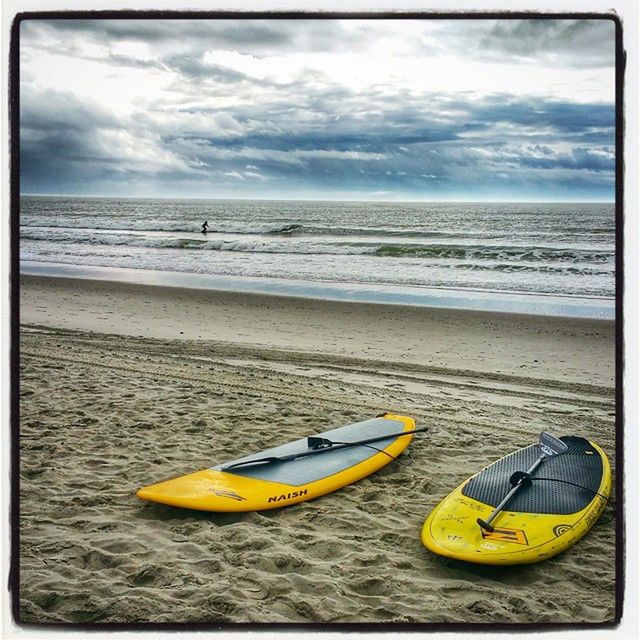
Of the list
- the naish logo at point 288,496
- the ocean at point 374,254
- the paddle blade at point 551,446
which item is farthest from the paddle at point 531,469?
the ocean at point 374,254

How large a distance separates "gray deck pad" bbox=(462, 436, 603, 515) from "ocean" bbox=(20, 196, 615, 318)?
1.28 meters

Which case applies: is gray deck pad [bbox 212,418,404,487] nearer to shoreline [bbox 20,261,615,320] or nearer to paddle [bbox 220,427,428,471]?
paddle [bbox 220,427,428,471]

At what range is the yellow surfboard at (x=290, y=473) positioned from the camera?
2.98m

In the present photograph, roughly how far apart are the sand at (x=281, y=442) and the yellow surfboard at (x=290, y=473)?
6cm

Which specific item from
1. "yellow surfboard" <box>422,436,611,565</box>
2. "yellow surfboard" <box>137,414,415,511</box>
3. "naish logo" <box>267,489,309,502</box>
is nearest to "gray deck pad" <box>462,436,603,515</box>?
"yellow surfboard" <box>422,436,611,565</box>

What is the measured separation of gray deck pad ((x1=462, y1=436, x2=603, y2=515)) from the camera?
2930 millimetres

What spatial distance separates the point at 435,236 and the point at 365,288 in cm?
560

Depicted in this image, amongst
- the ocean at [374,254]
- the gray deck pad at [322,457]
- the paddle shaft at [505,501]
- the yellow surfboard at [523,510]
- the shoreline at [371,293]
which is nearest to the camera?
the yellow surfboard at [523,510]

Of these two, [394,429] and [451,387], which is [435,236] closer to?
[451,387]

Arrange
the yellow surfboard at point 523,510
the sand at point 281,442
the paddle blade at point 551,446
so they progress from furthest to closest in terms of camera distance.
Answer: the paddle blade at point 551,446 < the yellow surfboard at point 523,510 < the sand at point 281,442

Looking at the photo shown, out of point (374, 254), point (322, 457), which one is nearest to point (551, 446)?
point (322, 457)

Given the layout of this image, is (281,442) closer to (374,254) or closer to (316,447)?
(316,447)

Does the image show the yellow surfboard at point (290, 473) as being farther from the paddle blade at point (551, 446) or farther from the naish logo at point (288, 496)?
the paddle blade at point (551, 446)

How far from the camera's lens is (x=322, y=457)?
3432 millimetres
